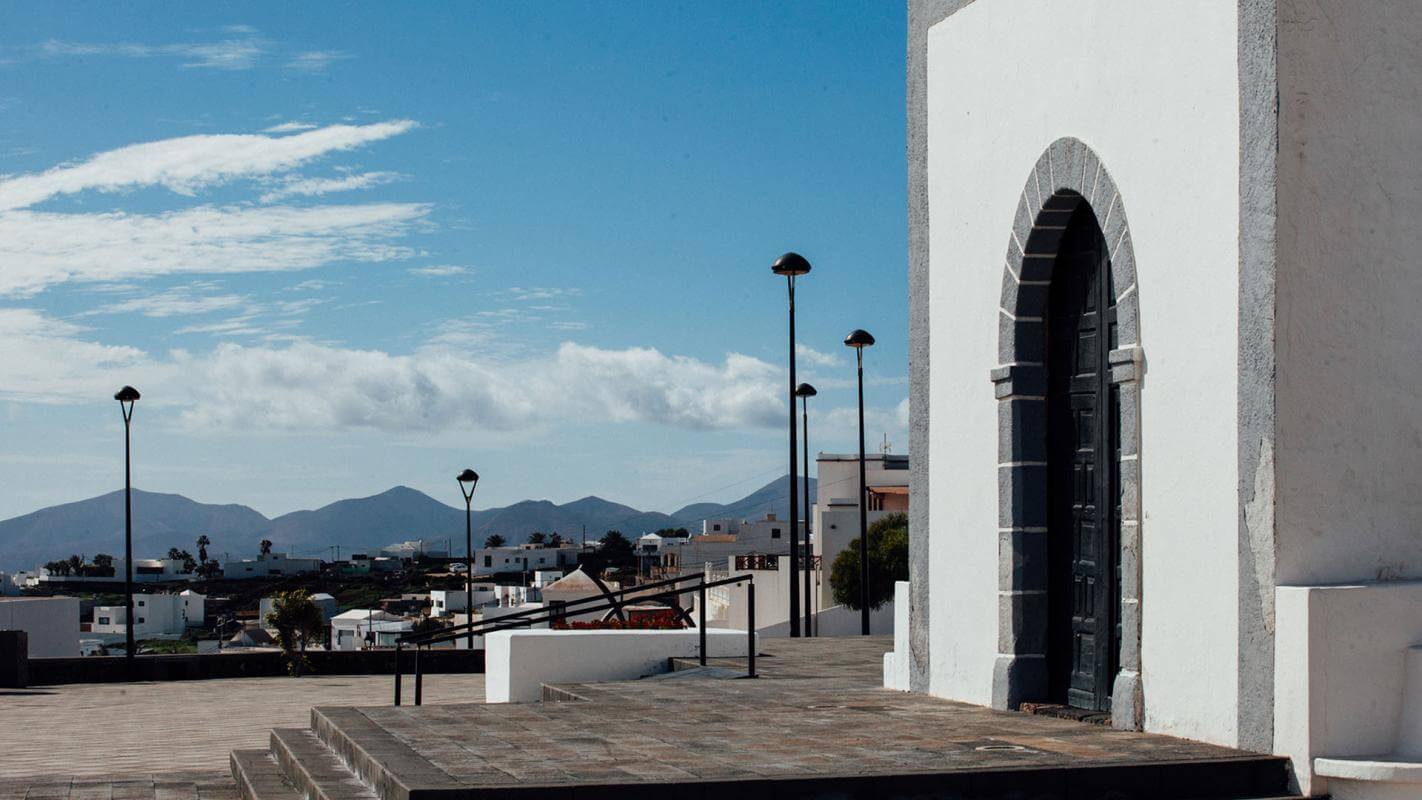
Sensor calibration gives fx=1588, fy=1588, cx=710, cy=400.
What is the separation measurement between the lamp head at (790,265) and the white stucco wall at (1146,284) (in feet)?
32.8

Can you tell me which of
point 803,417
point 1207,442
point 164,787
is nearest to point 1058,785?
point 1207,442

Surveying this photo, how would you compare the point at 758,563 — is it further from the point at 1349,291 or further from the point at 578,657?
the point at 1349,291

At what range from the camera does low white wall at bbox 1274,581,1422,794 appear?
23.6ft

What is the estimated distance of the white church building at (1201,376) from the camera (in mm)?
7477

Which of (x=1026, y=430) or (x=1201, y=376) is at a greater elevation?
(x=1201, y=376)

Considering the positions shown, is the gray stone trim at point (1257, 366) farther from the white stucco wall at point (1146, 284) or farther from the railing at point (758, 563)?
the railing at point (758, 563)

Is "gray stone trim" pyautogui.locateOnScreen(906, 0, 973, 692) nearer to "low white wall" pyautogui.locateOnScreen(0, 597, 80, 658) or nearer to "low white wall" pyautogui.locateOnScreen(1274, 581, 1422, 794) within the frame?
"low white wall" pyautogui.locateOnScreen(1274, 581, 1422, 794)

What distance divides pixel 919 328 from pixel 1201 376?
11.5 feet

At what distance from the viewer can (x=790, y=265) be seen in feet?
69.1

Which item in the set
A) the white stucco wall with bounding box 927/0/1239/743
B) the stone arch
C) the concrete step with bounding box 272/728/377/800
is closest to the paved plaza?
A: the concrete step with bounding box 272/728/377/800

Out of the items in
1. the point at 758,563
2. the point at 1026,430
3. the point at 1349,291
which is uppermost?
the point at 1349,291

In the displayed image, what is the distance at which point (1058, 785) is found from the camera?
6.97 meters

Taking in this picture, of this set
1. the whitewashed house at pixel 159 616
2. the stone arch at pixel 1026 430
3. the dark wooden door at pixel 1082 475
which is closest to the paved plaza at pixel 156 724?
the stone arch at pixel 1026 430

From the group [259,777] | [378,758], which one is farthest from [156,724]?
[378,758]
